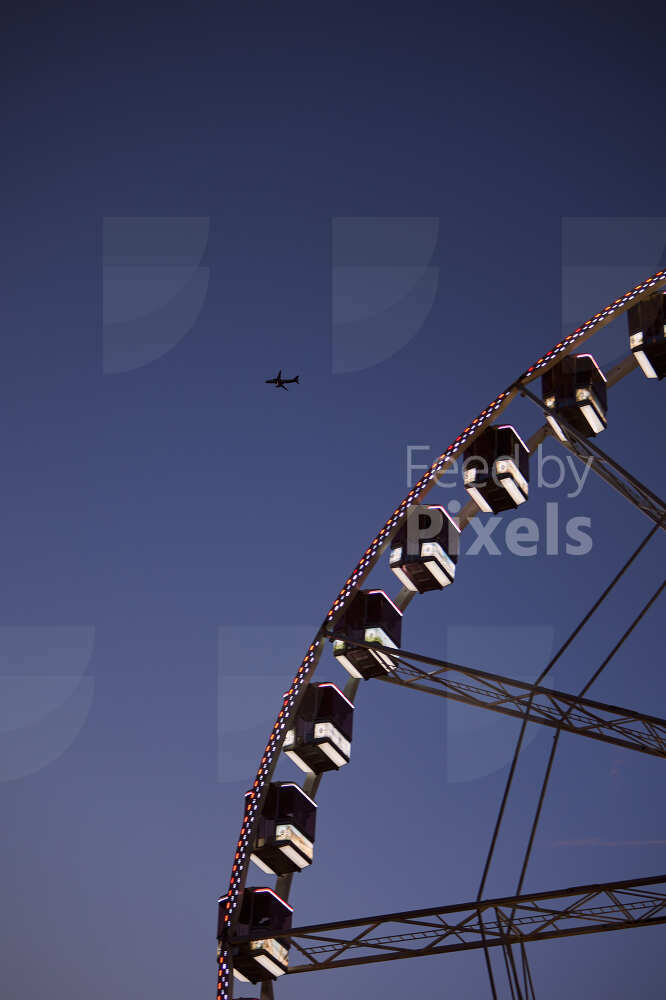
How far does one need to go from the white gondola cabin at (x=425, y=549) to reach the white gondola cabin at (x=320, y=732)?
2.29 m

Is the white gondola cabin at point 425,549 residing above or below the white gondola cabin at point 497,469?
below

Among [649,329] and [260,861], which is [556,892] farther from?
[649,329]

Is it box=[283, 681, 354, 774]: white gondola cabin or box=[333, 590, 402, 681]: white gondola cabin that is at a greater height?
box=[333, 590, 402, 681]: white gondola cabin

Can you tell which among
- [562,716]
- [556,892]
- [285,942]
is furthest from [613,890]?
[285,942]

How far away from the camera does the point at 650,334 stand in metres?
22.6

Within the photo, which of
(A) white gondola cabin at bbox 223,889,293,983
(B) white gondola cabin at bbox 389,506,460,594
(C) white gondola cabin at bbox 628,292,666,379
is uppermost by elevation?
(C) white gondola cabin at bbox 628,292,666,379

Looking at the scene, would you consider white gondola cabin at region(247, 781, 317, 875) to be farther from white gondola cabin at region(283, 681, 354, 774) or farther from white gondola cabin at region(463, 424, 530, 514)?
white gondola cabin at region(463, 424, 530, 514)

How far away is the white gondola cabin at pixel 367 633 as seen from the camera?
2170 cm

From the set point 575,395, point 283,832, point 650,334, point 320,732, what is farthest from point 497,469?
point 283,832

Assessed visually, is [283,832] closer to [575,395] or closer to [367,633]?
[367,633]

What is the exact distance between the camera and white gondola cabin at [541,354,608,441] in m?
22.3

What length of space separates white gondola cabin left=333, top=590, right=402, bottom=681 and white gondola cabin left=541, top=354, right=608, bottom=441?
402cm

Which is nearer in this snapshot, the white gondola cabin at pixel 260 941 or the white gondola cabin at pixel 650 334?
the white gondola cabin at pixel 260 941

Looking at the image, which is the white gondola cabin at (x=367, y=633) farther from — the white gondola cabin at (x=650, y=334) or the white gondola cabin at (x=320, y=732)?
the white gondola cabin at (x=650, y=334)
